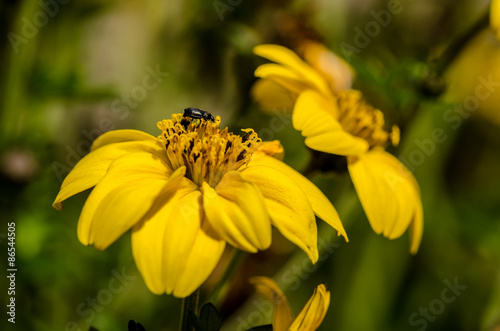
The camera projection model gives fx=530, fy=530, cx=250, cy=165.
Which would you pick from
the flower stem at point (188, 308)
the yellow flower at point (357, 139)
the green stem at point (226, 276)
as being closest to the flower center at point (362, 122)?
the yellow flower at point (357, 139)

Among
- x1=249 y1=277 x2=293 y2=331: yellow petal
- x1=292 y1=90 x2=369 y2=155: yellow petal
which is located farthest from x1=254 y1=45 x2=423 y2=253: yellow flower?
x1=249 y1=277 x2=293 y2=331: yellow petal

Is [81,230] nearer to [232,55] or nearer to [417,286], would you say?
[232,55]

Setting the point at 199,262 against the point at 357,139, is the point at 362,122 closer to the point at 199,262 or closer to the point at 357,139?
the point at 357,139

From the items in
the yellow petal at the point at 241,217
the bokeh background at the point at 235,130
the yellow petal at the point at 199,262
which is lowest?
the bokeh background at the point at 235,130

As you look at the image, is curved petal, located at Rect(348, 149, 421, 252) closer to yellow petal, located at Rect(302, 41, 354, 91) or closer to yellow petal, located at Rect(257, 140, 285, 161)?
yellow petal, located at Rect(257, 140, 285, 161)

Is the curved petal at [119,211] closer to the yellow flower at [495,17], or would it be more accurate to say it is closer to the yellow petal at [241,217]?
the yellow petal at [241,217]

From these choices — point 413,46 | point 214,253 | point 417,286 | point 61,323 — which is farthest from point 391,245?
point 214,253
